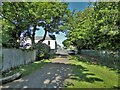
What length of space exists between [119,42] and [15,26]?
1129 cm

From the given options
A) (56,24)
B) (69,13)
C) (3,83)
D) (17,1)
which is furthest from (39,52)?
(3,83)

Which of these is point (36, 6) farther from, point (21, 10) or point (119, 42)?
point (119, 42)

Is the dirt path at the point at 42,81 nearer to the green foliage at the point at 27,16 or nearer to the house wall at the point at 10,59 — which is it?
the house wall at the point at 10,59

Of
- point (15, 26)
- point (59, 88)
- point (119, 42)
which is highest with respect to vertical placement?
point (15, 26)

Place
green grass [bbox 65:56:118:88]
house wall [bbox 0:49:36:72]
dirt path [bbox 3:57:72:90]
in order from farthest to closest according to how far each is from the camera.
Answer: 1. house wall [bbox 0:49:36:72]
2. green grass [bbox 65:56:118:88]
3. dirt path [bbox 3:57:72:90]

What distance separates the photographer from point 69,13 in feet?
141

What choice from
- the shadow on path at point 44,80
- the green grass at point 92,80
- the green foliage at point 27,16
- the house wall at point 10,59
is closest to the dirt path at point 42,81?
the shadow on path at point 44,80

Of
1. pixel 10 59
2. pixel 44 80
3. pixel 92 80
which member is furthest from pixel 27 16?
pixel 92 80

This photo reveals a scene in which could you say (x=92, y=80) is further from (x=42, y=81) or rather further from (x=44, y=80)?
(x=42, y=81)

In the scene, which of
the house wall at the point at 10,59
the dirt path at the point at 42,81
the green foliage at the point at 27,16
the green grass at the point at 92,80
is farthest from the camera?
the green foliage at the point at 27,16

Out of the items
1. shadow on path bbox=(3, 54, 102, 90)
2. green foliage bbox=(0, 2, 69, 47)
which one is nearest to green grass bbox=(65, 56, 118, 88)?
shadow on path bbox=(3, 54, 102, 90)

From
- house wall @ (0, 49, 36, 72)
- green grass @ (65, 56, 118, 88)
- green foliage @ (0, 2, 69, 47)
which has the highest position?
green foliage @ (0, 2, 69, 47)

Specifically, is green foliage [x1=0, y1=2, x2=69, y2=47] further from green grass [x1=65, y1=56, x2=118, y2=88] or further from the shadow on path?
green grass [x1=65, y1=56, x2=118, y2=88]

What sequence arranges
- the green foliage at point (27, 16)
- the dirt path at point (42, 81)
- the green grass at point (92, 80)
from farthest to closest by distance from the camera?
the green foliage at point (27, 16), the green grass at point (92, 80), the dirt path at point (42, 81)
